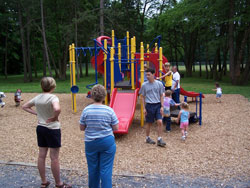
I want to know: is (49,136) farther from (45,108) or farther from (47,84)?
(47,84)

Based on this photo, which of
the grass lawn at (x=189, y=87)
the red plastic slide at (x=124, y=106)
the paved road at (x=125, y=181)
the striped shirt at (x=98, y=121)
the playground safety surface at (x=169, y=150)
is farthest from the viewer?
the grass lawn at (x=189, y=87)

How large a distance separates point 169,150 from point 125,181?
164 centimetres

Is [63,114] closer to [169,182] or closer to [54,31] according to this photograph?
[169,182]

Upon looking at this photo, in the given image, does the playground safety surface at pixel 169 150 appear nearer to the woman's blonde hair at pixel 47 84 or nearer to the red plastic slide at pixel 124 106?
the red plastic slide at pixel 124 106

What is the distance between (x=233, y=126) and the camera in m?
6.90

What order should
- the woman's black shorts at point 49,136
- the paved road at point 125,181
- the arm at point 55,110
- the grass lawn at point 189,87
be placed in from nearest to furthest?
1. the arm at point 55,110
2. the woman's black shorts at point 49,136
3. the paved road at point 125,181
4. the grass lawn at point 189,87

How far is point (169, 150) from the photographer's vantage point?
16.8 ft

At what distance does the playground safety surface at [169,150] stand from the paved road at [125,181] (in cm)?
4

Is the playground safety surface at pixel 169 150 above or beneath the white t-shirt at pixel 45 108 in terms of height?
beneath

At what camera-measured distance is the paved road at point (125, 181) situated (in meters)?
3.61

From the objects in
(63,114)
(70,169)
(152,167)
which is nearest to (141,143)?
(152,167)

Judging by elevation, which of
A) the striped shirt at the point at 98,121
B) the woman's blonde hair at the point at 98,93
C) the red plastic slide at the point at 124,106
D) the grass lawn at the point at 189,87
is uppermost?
the woman's blonde hair at the point at 98,93

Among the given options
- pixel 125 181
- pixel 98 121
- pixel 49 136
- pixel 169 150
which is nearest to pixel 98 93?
pixel 98 121

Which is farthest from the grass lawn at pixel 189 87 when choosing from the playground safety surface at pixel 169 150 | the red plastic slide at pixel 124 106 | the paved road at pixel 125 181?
the paved road at pixel 125 181
